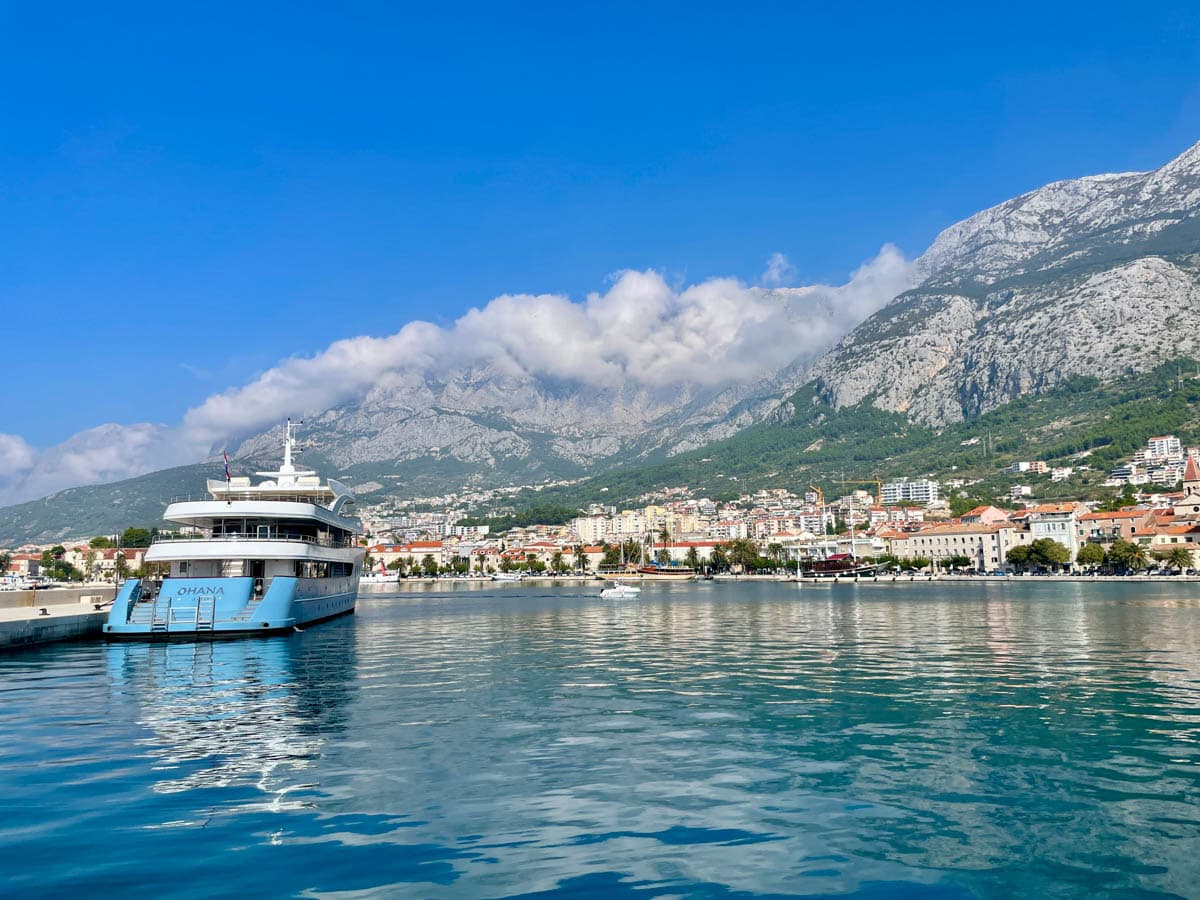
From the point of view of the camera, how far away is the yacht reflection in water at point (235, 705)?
14.8 meters

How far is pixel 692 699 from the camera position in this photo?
864 inches

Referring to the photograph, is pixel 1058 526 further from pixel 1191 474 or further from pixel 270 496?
pixel 270 496

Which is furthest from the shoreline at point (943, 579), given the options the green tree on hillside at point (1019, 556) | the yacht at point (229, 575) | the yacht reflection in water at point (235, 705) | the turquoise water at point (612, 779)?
the yacht reflection in water at point (235, 705)

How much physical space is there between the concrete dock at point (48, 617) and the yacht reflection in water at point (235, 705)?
4670mm

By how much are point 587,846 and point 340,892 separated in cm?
293

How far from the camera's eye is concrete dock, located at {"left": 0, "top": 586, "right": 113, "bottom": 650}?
38875 millimetres

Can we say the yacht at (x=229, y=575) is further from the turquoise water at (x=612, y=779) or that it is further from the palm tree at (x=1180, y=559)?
the palm tree at (x=1180, y=559)

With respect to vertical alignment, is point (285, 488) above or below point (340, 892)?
above

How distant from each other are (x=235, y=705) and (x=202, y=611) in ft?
65.8

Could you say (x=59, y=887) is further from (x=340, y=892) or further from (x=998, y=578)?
(x=998, y=578)

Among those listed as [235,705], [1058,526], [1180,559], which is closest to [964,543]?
[1058,526]

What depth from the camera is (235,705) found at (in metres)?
22.0

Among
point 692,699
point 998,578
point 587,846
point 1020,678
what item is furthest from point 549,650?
point 998,578

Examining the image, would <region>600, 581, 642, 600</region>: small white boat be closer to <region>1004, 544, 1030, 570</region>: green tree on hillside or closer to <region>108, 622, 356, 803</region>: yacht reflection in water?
<region>108, 622, 356, 803</region>: yacht reflection in water
